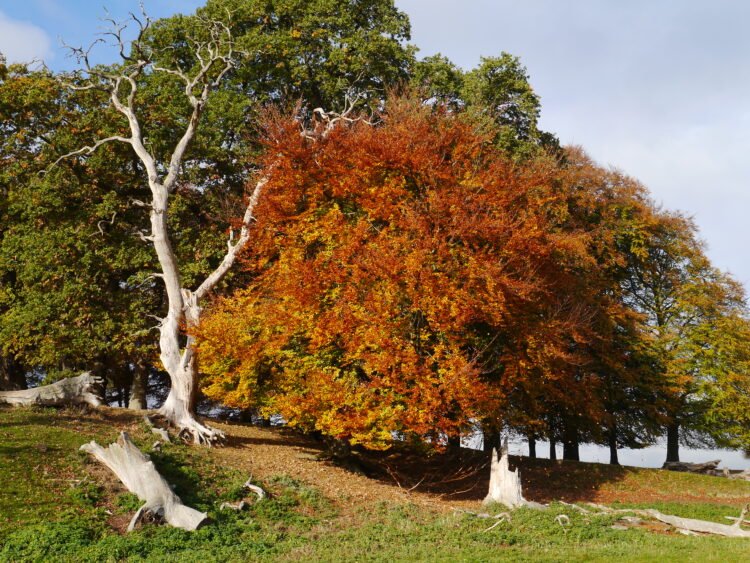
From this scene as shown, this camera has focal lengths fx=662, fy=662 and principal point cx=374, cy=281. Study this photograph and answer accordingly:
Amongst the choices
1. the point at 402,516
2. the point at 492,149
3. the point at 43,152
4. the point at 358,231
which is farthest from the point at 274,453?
the point at 43,152

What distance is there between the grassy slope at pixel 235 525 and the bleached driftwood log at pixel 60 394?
4.26ft

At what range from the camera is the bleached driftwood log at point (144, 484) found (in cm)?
1397

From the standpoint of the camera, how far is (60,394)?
21.7 meters

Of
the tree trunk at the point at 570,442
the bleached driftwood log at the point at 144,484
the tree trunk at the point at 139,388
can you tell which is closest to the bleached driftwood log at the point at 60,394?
the bleached driftwood log at the point at 144,484

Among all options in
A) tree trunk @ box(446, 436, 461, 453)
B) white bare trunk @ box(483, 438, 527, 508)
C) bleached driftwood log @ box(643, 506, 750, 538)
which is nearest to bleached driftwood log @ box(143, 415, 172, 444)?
white bare trunk @ box(483, 438, 527, 508)

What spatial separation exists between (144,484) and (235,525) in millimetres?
2259

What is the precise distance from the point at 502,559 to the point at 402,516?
5.19m

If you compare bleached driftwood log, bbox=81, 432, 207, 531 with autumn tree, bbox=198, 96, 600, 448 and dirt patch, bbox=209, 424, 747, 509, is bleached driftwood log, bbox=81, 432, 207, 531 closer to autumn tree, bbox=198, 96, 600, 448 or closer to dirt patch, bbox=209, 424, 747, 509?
dirt patch, bbox=209, 424, 747, 509

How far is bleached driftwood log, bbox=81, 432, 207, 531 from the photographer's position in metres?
14.0

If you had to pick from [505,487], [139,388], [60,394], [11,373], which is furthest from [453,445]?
[11,373]

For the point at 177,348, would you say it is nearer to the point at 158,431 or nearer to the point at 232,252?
the point at 158,431

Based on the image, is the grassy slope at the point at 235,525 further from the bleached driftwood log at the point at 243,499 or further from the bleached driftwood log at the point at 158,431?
the bleached driftwood log at the point at 158,431

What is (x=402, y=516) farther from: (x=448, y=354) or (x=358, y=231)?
(x=358, y=231)

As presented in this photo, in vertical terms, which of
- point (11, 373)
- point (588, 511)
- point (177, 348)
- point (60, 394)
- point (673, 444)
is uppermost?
point (177, 348)
